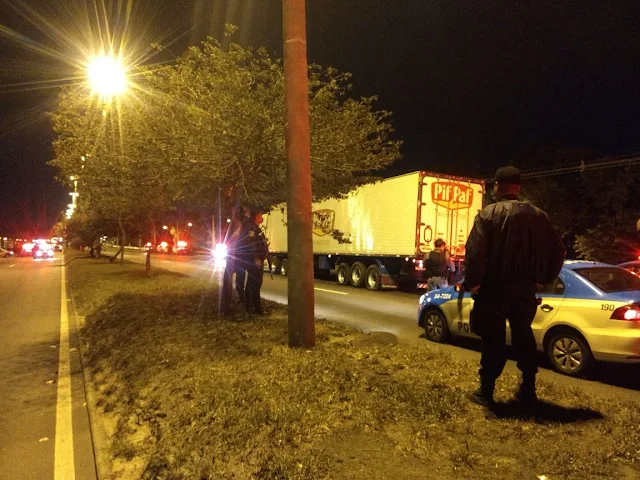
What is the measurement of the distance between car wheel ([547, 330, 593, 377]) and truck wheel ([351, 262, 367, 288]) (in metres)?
12.7

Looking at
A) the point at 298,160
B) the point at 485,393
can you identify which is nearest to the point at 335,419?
the point at 485,393

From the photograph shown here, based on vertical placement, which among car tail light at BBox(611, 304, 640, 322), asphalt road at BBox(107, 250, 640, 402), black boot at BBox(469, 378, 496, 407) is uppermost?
car tail light at BBox(611, 304, 640, 322)

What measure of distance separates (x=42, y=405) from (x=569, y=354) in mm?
6296

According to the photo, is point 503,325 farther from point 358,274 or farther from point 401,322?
point 358,274

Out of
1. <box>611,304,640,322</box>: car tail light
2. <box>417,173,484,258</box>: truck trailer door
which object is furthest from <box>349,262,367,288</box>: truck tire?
<box>611,304,640,322</box>: car tail light

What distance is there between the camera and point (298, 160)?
6.04m

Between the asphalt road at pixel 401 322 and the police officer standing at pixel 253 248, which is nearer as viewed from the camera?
the asphalt road at pixel 401 322

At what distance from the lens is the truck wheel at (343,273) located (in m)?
20.3

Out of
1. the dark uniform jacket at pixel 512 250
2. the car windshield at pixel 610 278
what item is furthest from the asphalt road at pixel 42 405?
the car windshield at pixel 610 278

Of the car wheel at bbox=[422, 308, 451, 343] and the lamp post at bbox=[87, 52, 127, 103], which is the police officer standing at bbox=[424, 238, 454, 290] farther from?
the lamp post at bbox=[87, 52, 127, 103]

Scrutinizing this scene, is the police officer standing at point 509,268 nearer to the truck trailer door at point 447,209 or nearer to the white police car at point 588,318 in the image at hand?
the white police car at point 588,318

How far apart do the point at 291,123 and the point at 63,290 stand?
15.4 meters

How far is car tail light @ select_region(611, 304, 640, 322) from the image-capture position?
5715 mm

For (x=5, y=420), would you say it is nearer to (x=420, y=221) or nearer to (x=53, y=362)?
(x=53, y=362)
